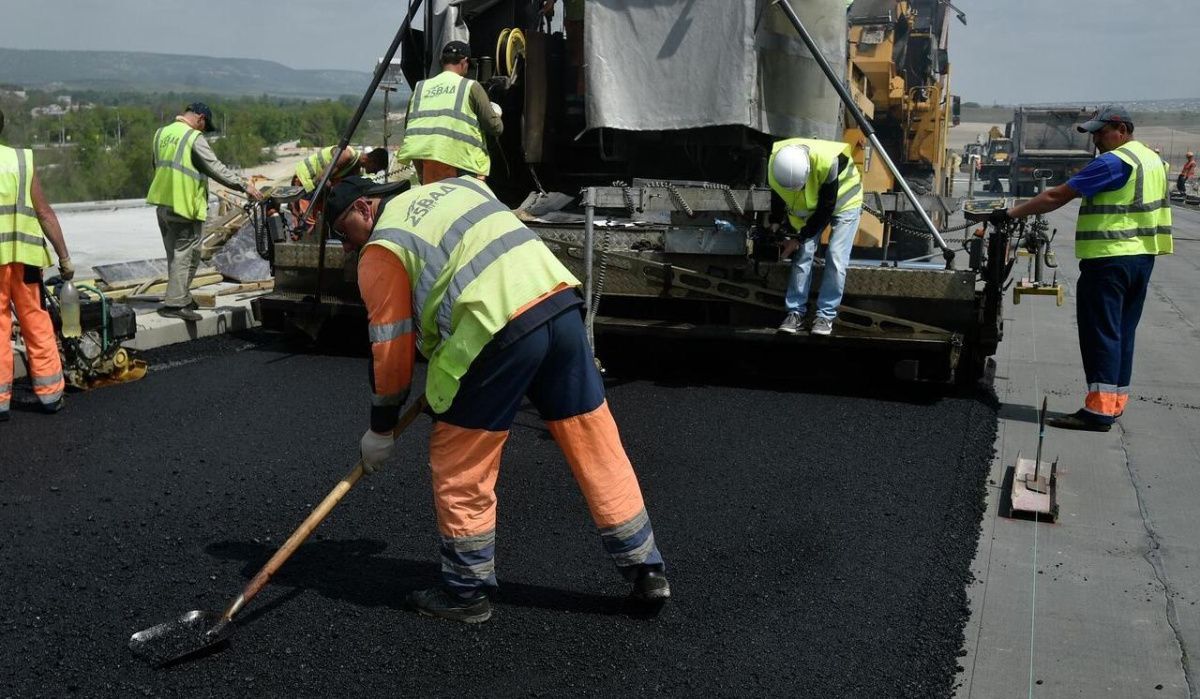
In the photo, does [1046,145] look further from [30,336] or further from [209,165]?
[30,336]

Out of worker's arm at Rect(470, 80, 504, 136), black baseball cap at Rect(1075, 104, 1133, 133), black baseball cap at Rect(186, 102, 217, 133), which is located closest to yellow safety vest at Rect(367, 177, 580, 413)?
worker's arm at Rect(470, 80, 504, 136)

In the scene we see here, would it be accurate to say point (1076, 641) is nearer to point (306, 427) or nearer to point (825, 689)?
point (825, 689)

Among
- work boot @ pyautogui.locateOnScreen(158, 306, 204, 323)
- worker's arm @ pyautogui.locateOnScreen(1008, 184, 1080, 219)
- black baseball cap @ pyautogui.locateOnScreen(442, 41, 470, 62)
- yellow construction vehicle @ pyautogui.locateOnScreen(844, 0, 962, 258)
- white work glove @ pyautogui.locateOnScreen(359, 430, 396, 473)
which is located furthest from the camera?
yellow construction vehicle @ pyautogui.locateOnScreen(844, 0, 962, 258)

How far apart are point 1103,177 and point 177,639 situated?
4.56m

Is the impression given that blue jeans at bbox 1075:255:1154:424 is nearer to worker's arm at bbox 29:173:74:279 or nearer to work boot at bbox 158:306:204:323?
worker's arm at bbox 29:173:74:279

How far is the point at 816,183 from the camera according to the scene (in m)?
5.77

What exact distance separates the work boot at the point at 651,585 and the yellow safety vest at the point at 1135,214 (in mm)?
3236

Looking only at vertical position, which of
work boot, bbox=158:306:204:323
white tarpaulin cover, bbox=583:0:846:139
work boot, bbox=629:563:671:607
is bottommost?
work boot, bbox=629:563:671:607

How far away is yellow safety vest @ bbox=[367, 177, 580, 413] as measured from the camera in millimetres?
2984

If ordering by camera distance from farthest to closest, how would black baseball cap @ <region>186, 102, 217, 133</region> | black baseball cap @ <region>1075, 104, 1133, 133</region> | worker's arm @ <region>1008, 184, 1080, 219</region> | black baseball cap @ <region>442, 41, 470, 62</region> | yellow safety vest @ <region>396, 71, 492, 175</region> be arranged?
black baseball cap @ <region>186, 102, 217, 133</region> → black baseball cap @ <region>442, 41, 470, 62</region> → yellow safety vest @ <region>396, 71, 492, 175</region> → black baseball cap @ <region>1075, 104, 1133, 133</region> → worker's arm @ <region>1008, 184, 1080, 219</region>

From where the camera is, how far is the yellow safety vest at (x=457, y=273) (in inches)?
117

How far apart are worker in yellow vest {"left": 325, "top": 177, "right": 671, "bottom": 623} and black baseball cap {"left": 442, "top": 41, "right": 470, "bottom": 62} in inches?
127

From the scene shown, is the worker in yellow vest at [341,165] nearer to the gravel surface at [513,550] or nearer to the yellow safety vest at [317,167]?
the yellow safety vest at [317,167]

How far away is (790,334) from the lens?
19.3 feet
